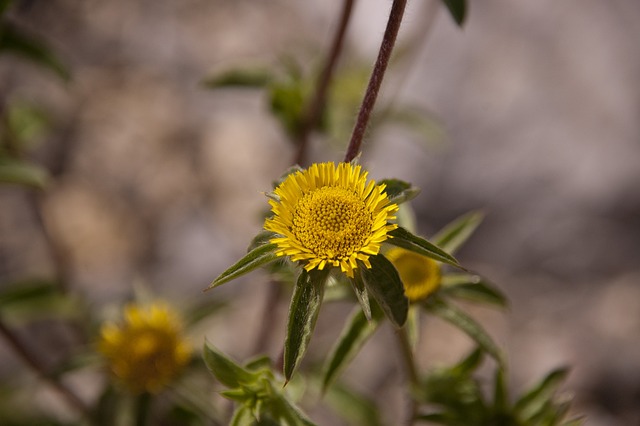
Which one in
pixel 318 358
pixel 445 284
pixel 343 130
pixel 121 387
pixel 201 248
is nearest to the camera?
pixel 445 284

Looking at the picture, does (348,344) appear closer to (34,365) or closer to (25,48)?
(34,365)

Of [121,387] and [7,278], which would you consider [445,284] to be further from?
[7,278]

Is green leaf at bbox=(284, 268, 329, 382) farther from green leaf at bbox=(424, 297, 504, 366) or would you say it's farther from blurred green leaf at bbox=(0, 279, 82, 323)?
blurred green leaf at bbox=(0, 279, 82, 323)

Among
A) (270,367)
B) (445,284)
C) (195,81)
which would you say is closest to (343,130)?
(445,284)

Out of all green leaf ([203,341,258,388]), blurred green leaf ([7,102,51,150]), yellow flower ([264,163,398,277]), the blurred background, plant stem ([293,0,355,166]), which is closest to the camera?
yellow flower ([264,163,398,277])

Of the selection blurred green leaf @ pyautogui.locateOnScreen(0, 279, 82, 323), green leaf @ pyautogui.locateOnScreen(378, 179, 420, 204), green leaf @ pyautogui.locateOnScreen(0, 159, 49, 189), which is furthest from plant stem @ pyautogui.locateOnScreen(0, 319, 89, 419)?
green leaf @ pyautogui.locateOnScreen(378, 179, 420, 204)

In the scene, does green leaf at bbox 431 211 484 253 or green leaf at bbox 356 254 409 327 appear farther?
green leaf at bbox 431 211 484 253
